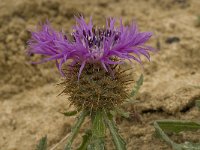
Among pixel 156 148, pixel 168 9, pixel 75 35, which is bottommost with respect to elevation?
pixel 156 148

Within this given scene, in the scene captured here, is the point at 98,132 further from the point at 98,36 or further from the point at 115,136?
the point at 98,36

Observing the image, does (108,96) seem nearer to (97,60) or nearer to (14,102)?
(97,60)

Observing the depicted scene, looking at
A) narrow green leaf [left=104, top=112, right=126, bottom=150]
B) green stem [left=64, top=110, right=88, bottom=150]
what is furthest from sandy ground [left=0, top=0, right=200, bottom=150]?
green stem [left=64, top=110, right=88, bottom=150]

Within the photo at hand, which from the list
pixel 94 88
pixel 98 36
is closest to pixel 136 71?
pixel 98 36

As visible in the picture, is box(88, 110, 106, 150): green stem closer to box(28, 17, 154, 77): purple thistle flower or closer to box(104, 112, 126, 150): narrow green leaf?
box(104, 112, 126, 150): narrow green leaf

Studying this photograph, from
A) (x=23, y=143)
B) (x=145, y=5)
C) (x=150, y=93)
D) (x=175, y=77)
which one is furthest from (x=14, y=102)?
(x=145, y=5)

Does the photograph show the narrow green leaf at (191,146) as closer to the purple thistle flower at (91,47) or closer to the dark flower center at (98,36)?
the purple thistle flower at (91,47)
